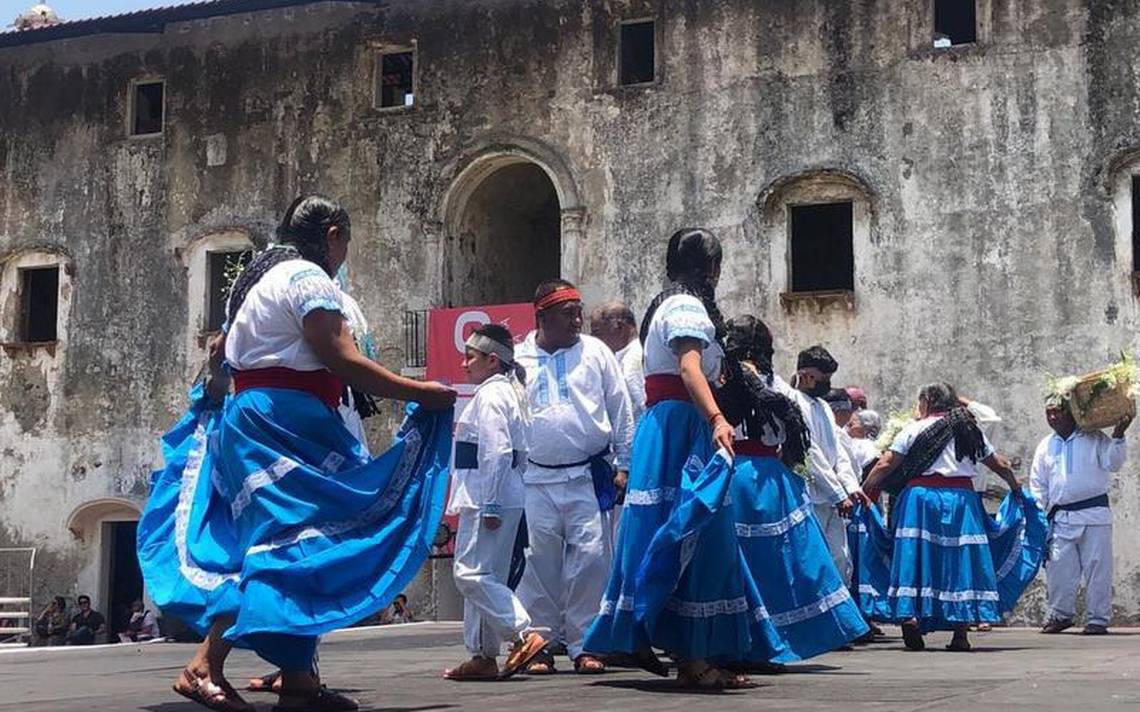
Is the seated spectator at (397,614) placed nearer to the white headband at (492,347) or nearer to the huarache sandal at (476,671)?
the white headband at (492,347)

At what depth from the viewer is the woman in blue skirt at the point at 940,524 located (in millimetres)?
10797

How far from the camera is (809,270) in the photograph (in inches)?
899

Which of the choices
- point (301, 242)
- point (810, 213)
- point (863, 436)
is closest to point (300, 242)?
point (301, 242)

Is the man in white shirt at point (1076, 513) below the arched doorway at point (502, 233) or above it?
below

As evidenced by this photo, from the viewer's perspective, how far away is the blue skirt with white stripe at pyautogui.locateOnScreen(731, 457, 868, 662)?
7.64m

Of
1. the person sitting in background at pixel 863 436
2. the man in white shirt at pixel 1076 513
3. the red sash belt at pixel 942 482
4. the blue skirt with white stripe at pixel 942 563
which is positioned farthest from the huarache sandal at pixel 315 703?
the man in white shirt at pixel 1076 513

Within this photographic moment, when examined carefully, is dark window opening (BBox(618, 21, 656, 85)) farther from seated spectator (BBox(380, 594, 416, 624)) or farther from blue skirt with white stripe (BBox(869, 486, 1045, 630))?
blue skirt with white stripe (BBox(869, 486, 1045, 630))

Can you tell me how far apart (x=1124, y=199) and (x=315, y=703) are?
15.3 meters

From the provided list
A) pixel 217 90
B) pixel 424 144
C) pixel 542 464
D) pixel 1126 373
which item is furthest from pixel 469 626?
pixel 217 90

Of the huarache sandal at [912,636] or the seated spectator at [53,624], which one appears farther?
the seated spectator at [53,624]

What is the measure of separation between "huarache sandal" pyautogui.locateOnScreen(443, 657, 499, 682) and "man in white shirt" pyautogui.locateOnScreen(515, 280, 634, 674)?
0.63 metres

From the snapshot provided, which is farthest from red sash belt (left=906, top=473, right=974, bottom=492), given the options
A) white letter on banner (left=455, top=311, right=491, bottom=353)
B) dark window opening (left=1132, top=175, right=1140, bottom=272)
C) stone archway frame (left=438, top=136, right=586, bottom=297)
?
white letter on banner (left=455, top=311, right=491, bottom=353)

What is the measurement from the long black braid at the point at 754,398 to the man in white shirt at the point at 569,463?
776mm

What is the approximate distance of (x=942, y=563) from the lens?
10.9 meters
